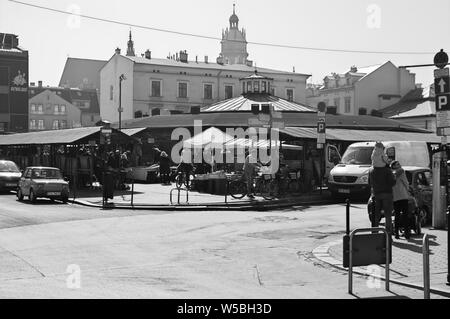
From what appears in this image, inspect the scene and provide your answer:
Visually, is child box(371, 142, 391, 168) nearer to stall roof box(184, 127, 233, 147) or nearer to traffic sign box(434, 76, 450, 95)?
traffic sign box(434, 76, 450, 95)

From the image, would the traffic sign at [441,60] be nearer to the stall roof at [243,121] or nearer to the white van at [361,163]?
the white van at [361,163]

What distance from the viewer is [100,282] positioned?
8742 mm

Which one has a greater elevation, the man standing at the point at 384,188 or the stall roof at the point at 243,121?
the stall roof at the point at 243,121

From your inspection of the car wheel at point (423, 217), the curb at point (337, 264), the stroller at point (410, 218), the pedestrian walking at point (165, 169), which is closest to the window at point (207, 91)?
the pedestrian walking at point (165, 169)

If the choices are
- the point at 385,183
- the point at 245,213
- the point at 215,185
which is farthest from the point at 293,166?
the point at 385,183

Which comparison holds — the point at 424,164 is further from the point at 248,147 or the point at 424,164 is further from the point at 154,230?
the point at 154,230

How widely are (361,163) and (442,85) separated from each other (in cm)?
1019

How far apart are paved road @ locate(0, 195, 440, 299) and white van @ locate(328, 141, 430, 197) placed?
3.64 metres

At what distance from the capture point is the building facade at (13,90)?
3172 inches

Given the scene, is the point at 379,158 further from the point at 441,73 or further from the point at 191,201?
the point at 191,201

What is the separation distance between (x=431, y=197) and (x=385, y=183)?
4.05m

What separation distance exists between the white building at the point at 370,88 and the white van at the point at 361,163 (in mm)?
52184

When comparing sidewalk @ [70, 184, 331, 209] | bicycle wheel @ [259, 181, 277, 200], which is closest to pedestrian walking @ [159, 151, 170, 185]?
sidewalk @ [70, 184, 331, 209]

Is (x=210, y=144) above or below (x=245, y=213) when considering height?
above
